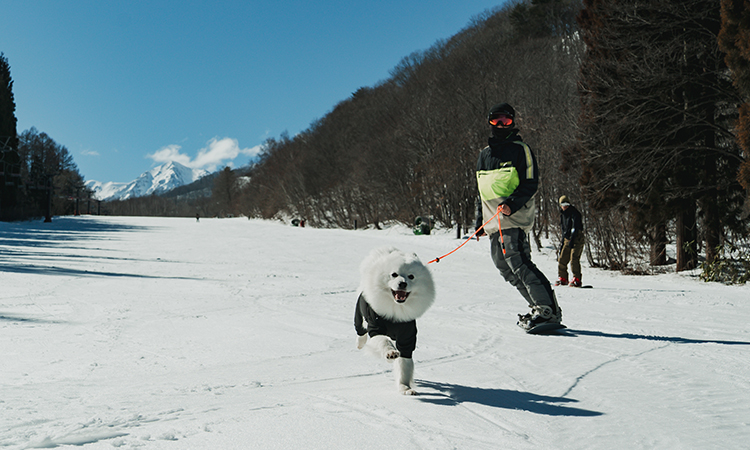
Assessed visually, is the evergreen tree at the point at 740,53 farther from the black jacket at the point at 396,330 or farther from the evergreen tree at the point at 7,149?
the evergreen tree at the point at 7,149

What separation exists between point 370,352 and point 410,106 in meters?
42.0

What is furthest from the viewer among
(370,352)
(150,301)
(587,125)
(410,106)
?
(410,106)

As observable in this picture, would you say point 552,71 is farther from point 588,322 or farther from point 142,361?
point 142,361

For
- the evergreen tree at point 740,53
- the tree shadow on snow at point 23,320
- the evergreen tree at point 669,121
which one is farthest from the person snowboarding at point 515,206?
the evergreen tree at point 669,121

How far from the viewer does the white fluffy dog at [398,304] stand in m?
3.31

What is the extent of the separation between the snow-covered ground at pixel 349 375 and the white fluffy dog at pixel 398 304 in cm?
28

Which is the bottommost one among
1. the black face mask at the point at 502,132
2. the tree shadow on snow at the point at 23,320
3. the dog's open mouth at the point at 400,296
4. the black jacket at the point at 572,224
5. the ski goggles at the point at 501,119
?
the tree shadow on snow at the point at 23,320

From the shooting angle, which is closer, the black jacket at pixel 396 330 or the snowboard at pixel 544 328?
the black jacket at pixel 396 330

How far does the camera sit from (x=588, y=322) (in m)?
6.05

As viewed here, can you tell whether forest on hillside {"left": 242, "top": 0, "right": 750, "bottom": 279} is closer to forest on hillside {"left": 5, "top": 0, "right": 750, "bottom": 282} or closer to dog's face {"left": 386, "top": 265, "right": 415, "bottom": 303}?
forest on hillside {"left": 5, "top": 0, "right": 750, "bottom": 282}

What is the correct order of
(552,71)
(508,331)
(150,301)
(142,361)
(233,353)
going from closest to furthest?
(142,361)
(233,353)
(508,331)
(150,301)
(552,71)

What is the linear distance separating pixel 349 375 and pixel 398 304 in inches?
36.1

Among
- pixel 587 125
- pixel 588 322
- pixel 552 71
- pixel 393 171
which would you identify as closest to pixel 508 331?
pixel 588 322

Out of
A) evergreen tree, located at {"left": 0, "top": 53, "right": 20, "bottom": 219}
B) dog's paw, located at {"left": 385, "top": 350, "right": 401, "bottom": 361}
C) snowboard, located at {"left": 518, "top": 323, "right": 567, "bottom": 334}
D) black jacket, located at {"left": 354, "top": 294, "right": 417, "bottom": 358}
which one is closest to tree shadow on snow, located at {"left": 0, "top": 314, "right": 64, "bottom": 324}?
A: black jacket, located at {"left": 354, "top": 294, "right": 417, "bottom": 358}
